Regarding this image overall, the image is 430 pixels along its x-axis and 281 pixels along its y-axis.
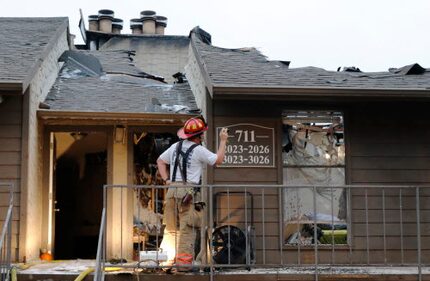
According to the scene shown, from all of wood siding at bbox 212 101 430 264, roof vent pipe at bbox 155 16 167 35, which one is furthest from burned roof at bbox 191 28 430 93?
roof vent pipe at bbox 155 16 167 35

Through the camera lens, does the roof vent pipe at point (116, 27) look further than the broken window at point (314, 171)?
Yes

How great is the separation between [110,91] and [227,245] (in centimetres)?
401

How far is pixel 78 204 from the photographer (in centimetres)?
1336

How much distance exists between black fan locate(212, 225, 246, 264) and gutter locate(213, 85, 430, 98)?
1715mm

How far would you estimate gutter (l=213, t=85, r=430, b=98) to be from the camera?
9000 mm

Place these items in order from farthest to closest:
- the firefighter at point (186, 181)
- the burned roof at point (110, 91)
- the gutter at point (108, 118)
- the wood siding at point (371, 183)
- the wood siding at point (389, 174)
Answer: the burned roof at point (110, 91) → the gutter at point (108, 118) → the wood siding at point (389, 174) → the wood siding at point (371, 183) → the firefighter at point (186, 181)

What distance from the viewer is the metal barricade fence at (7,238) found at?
7840mm

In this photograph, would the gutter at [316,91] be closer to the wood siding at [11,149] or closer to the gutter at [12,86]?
the gutter at [12,86]

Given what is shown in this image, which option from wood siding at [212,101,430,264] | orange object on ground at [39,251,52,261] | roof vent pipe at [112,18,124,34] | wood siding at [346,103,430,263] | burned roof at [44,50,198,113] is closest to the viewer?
wood siding at [212,101,430,264]

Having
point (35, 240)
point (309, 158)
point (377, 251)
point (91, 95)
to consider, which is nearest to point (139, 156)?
point (91, 95)

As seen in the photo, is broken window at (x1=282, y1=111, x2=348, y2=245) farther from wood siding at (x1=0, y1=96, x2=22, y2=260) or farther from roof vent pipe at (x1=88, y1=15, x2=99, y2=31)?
roof vent pipe at (x1=88, y1=15, x2=99, y2=31)

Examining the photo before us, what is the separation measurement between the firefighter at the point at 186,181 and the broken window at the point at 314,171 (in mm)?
1794

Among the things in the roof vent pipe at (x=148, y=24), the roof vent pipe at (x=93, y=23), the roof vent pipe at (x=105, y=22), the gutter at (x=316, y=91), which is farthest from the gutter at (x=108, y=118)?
the roof vent pipe at (x=93, y=23)

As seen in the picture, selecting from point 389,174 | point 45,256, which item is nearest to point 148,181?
point 45,256
